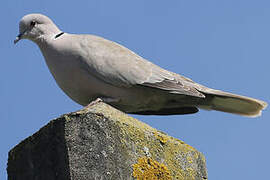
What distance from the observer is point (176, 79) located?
588 centimetres

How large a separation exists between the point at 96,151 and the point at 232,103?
3409 millimetres

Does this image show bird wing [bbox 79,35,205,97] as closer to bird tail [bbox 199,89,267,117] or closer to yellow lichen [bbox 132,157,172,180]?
bird tail [bbox 199,89,267,117]

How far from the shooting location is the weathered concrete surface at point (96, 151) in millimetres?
2945

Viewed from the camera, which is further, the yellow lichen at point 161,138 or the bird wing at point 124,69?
the bird wing at point 124,69

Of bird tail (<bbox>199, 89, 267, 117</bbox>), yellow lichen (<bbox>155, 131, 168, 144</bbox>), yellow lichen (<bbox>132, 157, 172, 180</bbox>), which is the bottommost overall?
yellow lichen (<bbox>132, 157, 172, 180</bbox>)

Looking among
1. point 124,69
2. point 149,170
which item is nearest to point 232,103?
point 124,69

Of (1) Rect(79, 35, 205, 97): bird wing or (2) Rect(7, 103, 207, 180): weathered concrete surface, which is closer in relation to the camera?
(2) Rect(7, 103, 207, 180): weathered concrete surface

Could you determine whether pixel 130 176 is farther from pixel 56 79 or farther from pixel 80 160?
pixel 56 79

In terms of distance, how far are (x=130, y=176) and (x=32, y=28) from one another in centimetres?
330

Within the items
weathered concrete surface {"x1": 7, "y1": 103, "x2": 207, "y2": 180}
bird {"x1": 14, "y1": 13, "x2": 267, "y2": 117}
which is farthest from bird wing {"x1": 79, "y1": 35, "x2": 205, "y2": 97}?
weathered concrete surface {"x1": 7, "y1": 103, "x2": 207, "y2": 180}

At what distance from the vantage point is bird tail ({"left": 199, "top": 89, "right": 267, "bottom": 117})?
6012 mm

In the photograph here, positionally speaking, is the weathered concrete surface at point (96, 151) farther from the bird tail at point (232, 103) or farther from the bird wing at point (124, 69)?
the bird tail at point (232, 103)

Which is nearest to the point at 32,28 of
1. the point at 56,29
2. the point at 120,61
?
the point at 56,29

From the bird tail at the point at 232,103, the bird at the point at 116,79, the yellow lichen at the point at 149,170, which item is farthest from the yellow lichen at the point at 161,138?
the bird tail at the point at 232,103
